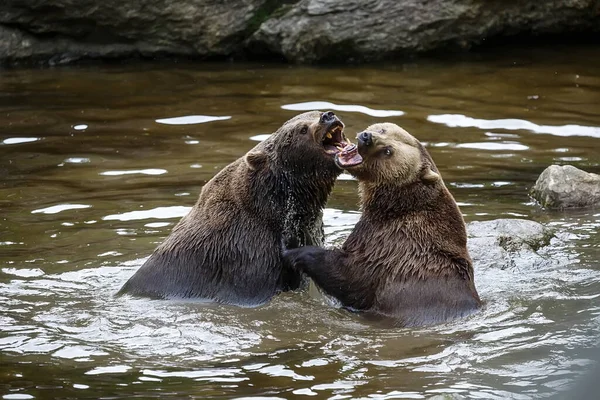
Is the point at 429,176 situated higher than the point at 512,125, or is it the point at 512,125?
the point at 512,125

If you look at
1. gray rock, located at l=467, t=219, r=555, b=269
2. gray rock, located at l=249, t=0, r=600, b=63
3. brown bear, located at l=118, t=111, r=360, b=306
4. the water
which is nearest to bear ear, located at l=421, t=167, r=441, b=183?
brown bear, located at l=118, t=111, r=360, b=306

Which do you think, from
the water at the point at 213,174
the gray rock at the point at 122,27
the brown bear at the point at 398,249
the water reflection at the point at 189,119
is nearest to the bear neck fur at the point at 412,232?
the brown bear at the point at 398,249

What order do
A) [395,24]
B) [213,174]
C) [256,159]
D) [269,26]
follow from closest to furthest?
[256,159], [213,174], [395,24], [269,26]

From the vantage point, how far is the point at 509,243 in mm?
9484

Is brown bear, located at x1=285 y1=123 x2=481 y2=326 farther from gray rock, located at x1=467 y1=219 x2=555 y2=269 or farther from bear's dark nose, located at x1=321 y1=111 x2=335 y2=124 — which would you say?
gray rock, located at x1=467 y1=219 x2=555 y2=269

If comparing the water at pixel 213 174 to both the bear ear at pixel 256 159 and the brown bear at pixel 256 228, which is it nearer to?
the brown bear at pixel 256 228

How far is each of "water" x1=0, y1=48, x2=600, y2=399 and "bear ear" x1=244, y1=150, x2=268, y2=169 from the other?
113 centimetres

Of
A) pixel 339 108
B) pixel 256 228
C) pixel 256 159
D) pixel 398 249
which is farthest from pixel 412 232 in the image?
pixel 339 108

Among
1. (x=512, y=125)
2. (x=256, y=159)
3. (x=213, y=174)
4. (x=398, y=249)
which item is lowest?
(x=398, y=249)

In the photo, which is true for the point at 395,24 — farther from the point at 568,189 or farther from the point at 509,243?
the point at 509,243

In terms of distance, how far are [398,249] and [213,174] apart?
4341 millimetres

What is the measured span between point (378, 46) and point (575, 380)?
35.9 ft

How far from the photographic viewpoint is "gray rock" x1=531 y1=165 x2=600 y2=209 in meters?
10.7

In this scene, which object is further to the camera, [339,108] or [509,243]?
[339,108]
